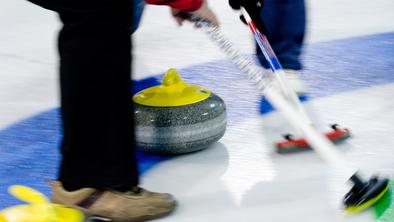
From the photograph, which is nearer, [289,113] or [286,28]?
[289,113]

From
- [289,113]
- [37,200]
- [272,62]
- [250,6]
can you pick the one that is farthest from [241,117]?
[37,200]

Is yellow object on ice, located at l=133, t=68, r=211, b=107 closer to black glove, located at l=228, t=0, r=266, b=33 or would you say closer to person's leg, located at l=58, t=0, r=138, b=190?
black glove, located at l=228, t=0, r=266, b=33

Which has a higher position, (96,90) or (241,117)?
(96,90)

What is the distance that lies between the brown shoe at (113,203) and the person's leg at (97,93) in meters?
0.04

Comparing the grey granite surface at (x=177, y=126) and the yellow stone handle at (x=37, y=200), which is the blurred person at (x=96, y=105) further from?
the grey granite surface at (x=177, y=126)

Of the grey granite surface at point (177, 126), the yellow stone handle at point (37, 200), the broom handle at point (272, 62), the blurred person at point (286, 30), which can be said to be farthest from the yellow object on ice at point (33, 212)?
the blurred person at point (286, 30)

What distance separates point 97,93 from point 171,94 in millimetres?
448

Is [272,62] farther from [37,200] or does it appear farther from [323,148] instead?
[37,200]

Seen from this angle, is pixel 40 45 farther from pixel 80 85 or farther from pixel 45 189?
pixel 80 85

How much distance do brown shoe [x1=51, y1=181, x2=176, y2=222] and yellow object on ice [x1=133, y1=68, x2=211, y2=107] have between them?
0.35 metres

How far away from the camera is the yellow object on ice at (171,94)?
1822 millimetres

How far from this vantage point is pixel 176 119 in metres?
1.78

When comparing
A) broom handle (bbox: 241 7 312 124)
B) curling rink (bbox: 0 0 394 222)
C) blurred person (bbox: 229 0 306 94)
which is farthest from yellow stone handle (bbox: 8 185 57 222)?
blurred person (bbox: 229 0 306 94)

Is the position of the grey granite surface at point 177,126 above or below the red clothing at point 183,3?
below
